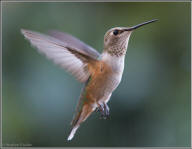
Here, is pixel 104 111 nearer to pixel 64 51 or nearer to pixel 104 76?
pixel 104 76

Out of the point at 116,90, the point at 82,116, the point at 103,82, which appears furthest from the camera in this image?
the point at 116,90

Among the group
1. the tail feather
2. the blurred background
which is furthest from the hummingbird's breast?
the blurred background

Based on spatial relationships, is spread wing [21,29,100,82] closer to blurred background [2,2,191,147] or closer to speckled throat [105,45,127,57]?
speckled throat [105,45,127,57]

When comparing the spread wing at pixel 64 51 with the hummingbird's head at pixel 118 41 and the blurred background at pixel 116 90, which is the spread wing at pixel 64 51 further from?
the blurred background at pixel 116 90

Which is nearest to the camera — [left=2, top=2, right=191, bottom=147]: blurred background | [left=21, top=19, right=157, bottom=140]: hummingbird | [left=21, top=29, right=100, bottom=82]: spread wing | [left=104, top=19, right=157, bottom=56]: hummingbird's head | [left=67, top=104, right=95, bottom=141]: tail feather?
[left=21, top=29, right=100, bottom=82]: spread wing

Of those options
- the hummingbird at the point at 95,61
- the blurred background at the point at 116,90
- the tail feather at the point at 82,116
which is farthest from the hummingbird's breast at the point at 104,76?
the blurred background at the point at 116,90

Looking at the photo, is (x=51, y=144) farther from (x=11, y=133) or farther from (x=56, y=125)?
(x=11, y=133)

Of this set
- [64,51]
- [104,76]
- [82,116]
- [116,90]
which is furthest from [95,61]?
[116,90]
